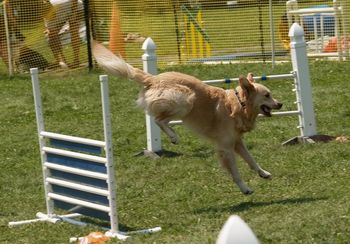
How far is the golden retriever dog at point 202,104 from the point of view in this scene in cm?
762

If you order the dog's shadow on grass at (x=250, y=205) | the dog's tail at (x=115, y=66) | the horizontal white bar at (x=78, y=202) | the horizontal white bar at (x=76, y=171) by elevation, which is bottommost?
the dog's shadow on grass at (x=250, y=205)

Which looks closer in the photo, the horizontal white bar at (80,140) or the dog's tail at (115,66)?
the horizontal white bar at (80,140)

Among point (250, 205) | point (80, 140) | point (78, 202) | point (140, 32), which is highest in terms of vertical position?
point (140, 32)

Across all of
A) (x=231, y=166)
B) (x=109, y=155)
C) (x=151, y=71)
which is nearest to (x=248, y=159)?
(x=231, y=166)

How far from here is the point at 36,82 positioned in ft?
23.6

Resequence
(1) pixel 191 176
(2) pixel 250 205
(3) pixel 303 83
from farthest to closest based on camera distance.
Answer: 1. (3) pixel 303 83
2. (1) pixel 191 176
3. (2) pixel 250 205

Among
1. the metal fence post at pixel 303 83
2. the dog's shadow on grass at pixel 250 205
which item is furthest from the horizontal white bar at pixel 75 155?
the metal fence post at pixel 303 83

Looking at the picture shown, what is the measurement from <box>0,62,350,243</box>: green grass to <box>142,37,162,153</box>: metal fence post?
262mm

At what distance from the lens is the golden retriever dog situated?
7617 mm

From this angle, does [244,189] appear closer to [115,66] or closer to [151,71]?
[115,66]

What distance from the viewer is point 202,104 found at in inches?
301

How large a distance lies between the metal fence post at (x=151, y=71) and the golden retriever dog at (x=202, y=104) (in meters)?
1.86

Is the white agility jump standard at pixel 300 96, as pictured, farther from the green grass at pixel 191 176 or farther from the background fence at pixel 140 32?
the background fence at pixel 140 32

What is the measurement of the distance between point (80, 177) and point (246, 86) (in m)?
1.81
